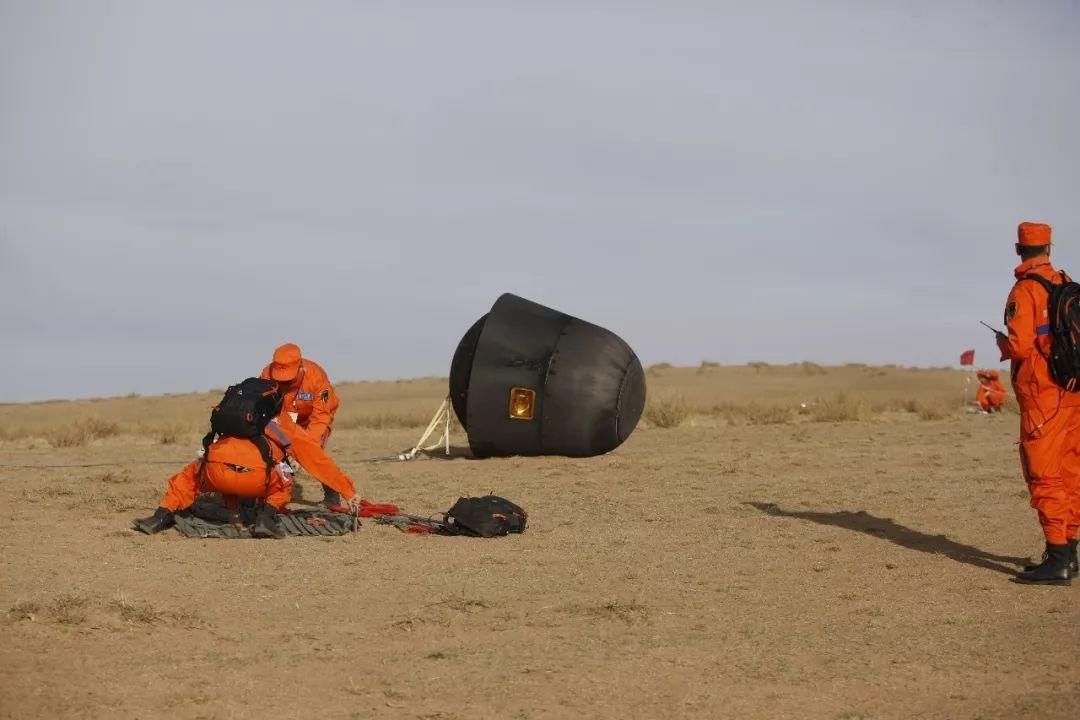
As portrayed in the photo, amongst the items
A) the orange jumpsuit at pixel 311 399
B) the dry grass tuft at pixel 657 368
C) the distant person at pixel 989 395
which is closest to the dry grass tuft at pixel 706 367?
the dry grass tuft at pixel 657 368

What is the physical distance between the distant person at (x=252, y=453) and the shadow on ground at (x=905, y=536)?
4.71 meters

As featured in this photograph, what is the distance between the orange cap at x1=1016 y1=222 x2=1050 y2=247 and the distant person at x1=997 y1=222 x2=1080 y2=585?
0.16 metres

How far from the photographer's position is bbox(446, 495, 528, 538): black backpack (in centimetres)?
1152

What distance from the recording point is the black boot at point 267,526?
1119cm

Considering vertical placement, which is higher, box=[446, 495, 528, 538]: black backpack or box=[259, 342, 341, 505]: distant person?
box=[259, 342, 341, 505]: distant person

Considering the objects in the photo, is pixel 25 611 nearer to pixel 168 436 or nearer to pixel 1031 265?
pixel 1031 265

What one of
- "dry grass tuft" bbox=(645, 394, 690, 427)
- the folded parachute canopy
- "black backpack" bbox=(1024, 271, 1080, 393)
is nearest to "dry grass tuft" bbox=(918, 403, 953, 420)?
"dry grass tuft" bbox=(645, 394, 690, 427)

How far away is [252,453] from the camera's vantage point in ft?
35.6

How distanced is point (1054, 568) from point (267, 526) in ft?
20.8

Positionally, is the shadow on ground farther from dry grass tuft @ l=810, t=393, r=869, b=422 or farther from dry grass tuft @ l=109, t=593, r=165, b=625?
dry grass tuft @ l=810, t=393, r=869, b=422

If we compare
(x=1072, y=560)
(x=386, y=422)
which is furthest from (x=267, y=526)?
(x=386, y=422)

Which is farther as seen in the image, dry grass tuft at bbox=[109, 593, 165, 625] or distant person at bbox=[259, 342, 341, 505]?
distant person at bbox=[259, 342, 341, 505]

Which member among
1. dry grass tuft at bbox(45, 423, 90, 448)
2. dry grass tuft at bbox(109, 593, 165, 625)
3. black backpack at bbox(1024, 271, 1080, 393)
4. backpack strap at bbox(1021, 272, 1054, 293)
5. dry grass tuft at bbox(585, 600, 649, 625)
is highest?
backpack strap at bbox(1021, 272, 1054, 293)

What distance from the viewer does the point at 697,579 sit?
32.1 feet
